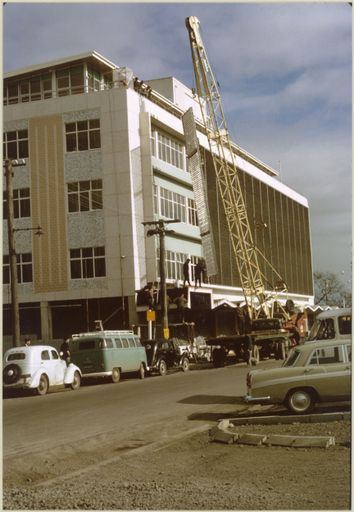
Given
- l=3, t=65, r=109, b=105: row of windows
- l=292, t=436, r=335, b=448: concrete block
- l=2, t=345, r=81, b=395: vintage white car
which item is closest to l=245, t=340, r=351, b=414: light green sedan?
l=292, t=436, r=335, b=448: concrete block

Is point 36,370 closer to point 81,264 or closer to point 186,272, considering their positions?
point 81,264

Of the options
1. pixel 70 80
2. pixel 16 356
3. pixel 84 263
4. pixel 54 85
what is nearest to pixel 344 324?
pixel 16 356

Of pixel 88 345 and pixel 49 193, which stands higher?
pixel 49 193

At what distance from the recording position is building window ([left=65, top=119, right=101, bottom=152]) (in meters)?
42.2

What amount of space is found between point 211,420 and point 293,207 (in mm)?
45671

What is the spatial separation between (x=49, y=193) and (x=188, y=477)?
32.7 m

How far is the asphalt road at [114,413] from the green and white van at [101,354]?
2292 mm

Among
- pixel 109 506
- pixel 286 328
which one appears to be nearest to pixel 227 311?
pixel 286 328

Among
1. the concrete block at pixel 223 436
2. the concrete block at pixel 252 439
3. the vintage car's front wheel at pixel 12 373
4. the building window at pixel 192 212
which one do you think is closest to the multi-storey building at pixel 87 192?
the building window at pixel 192 212

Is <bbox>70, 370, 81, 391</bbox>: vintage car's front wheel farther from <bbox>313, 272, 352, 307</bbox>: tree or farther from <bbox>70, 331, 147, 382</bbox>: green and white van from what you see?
<bbox>313, 272, 352, 307</bbox>: tree

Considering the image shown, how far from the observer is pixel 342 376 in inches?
564

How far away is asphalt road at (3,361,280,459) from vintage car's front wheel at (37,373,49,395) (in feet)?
0.87

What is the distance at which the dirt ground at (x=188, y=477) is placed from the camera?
329 inches

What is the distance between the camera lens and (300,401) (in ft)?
48.2
